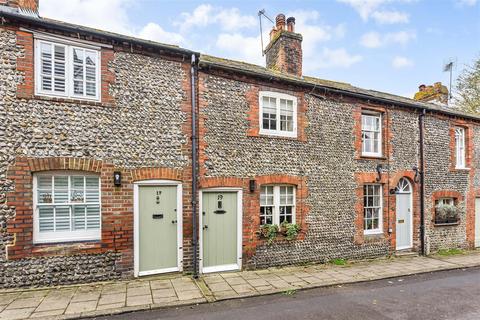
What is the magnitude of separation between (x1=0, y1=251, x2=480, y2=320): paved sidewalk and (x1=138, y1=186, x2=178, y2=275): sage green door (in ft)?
1.18

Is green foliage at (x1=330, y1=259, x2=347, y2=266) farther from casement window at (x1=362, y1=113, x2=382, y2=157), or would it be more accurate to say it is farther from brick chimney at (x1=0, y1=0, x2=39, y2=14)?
brick chimney at (x1=0, y1=0, x2=39, y2=14)

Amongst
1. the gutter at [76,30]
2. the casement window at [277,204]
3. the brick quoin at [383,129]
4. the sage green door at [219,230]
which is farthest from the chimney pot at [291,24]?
the sage green door at [219,230]

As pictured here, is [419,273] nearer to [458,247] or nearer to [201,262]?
[458,247]

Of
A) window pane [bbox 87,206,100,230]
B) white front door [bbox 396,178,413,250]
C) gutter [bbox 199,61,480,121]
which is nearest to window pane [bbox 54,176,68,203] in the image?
window pane [bbox 87,206,100,230]

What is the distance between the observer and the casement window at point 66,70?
19.7 ft

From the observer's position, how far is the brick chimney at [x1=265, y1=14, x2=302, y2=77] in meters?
10.0

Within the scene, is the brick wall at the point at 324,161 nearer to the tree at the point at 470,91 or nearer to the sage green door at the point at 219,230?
the sage green door at the point at 219,230

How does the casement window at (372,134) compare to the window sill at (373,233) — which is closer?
the window sill at (373,233)

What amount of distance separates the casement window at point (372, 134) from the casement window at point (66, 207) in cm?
820

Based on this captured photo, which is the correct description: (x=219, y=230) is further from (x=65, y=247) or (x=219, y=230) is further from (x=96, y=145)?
(x=96, y=145)

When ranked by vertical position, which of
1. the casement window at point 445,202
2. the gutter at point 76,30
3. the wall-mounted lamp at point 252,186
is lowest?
the casement window at point 445,202

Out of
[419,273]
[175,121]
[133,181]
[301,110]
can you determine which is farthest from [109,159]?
[419,273]

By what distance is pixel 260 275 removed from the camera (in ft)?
23.5

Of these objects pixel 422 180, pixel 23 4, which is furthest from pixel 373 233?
pixel 23 4
